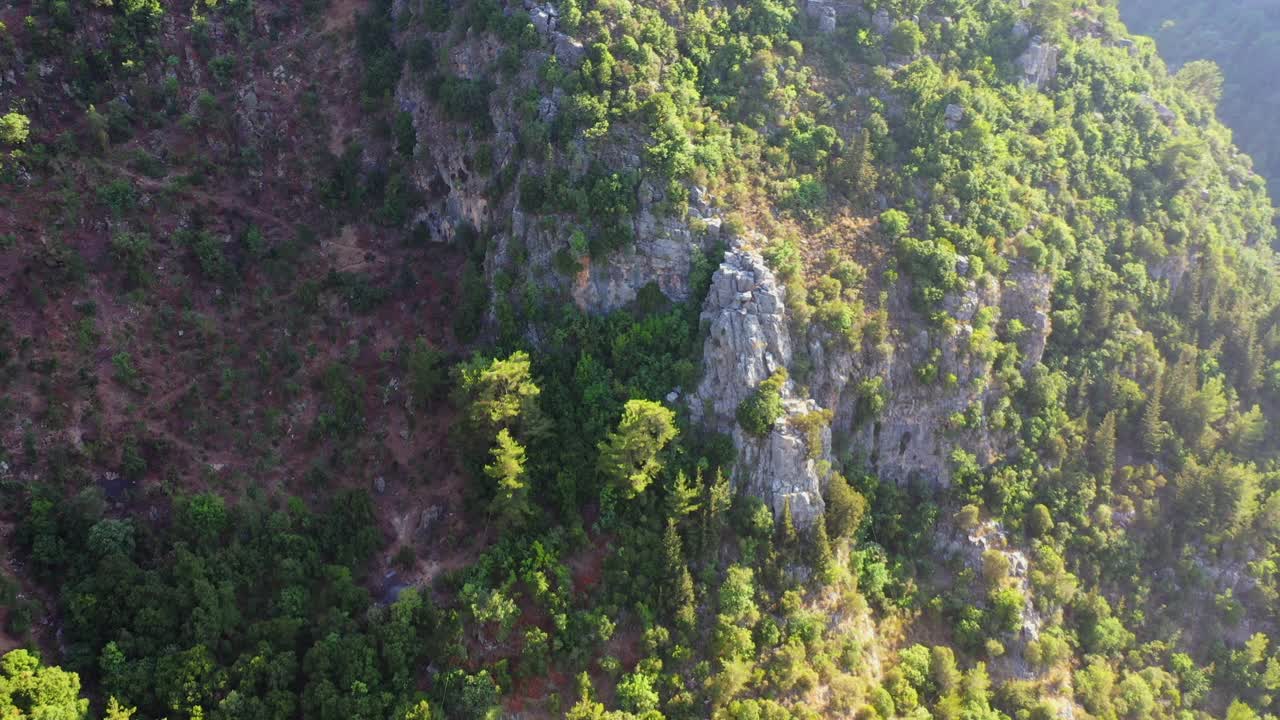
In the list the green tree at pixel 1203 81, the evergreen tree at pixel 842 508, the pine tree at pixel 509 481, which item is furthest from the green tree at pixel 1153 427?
the green tree at pixel 1203 81

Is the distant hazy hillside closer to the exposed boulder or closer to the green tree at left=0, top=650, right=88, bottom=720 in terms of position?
the exposed boulder

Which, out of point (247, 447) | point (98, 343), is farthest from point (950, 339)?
point (98, 343)

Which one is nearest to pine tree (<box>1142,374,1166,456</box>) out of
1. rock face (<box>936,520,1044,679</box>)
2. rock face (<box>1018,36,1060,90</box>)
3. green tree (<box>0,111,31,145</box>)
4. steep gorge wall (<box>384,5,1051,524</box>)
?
steep gorge wall (<box>384,5,1051,524</box>)

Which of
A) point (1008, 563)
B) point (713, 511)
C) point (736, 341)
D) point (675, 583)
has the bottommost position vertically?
point (1008, 563)

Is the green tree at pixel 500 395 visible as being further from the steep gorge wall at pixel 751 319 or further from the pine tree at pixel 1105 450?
the pine tree at pixel 1105 450

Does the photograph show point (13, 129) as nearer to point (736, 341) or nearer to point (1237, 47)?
point (736, 341)

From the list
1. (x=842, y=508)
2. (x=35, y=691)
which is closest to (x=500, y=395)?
(x=842, y=508)

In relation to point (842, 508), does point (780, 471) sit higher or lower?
higher
